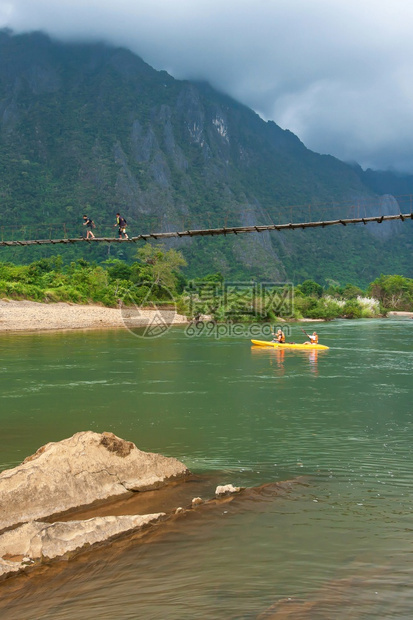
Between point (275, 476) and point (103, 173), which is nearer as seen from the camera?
point (275, 476)

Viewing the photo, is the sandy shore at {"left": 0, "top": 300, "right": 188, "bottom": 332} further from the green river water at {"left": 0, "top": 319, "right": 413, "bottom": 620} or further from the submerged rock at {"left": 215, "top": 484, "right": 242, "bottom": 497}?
the submerged rock at {"left": 215, "top": 484, "right": 242, "bottom": 497}

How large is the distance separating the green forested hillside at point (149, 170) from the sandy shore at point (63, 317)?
44.6m

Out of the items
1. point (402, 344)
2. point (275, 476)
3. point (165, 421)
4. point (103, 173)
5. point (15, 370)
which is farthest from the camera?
point (103, 173)

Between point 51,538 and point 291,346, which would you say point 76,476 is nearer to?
point 51,538

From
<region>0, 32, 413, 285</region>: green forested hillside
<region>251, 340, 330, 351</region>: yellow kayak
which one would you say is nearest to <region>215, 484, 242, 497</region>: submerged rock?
<region>251, 340, 330, 351</region>: yellow kayak

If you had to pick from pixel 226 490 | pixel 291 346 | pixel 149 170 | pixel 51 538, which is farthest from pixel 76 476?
pixel 149 170

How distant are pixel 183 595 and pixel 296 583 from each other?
120cm

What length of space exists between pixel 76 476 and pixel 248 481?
2939mm

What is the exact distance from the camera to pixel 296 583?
5.77 m

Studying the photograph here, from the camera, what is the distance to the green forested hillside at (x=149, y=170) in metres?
121

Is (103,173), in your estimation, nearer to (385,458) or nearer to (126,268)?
(126,268)

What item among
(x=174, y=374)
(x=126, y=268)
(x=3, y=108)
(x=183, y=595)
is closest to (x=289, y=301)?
(x=126, y=268)

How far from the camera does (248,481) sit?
8984 mm

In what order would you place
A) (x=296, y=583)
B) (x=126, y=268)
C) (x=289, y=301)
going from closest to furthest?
(x=296, y=583) < (x=289, y=301) < (x=126, y=268)
